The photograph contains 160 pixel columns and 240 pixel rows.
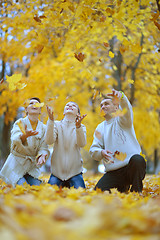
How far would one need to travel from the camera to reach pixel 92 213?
1.27m

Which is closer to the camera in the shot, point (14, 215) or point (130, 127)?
point (14, 215)

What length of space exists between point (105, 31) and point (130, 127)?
16.5 ft

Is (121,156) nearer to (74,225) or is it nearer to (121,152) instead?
(121,152)

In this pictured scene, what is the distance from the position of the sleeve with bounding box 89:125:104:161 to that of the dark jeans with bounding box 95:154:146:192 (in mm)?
334

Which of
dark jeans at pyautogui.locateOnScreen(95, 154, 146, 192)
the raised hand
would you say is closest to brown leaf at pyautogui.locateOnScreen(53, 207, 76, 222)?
the raised hand

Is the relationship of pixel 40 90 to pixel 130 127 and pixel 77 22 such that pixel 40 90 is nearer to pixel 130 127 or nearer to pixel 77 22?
pixel 77 22

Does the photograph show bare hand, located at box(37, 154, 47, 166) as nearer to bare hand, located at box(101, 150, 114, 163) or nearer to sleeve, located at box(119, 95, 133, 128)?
bare hand, located at box(101, 150, 114, 163)

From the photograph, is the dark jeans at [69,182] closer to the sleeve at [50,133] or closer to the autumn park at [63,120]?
the autumn park at [63,120]

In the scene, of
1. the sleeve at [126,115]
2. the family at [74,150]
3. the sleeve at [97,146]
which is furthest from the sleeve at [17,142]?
the sleeve at [126,115]

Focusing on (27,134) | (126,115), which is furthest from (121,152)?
(27,134)

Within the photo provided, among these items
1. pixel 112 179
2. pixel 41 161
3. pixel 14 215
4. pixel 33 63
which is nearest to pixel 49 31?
pixel 41 161

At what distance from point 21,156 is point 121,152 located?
5.17 feet

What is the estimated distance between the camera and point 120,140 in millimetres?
3676

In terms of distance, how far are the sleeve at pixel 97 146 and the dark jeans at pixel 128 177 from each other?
33 centimetres
